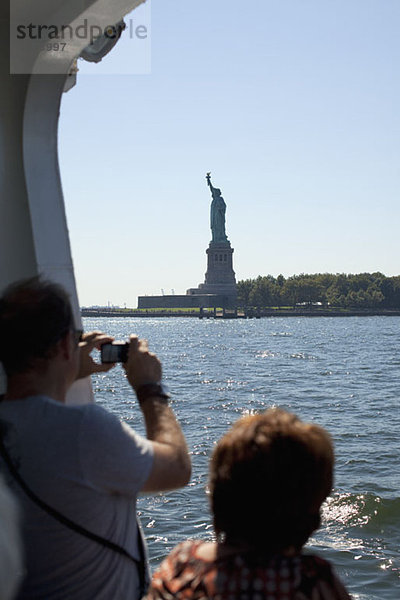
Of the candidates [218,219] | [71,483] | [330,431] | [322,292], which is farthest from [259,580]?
[322,292]

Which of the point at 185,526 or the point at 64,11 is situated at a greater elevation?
the point at 64,11

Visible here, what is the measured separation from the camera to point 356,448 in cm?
961

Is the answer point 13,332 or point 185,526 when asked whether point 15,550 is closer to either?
point 13,332

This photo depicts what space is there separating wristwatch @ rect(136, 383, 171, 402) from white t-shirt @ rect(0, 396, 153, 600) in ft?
0.76

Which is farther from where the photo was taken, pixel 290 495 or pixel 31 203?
pixel 31 203

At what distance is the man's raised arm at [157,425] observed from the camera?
144 centimetres

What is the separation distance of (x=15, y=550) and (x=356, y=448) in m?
8.77

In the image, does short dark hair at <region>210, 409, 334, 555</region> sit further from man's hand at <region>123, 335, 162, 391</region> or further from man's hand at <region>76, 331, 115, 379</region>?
man's hand at <region>76, 331, 115, 379</region>

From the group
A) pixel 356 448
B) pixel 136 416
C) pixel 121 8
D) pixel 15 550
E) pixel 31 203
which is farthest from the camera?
pixel 136 416

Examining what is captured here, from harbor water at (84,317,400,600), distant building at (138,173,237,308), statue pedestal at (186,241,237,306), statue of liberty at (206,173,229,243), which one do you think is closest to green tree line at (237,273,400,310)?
distant building at (138,173,237,308)

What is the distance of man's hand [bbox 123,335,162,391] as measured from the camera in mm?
1675

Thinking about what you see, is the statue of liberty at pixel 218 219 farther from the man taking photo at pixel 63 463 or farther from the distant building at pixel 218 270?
the man taking photo at pixel 63 463

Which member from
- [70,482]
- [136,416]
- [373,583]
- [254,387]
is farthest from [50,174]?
[254,387]

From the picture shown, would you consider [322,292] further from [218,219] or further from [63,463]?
[63,463]
